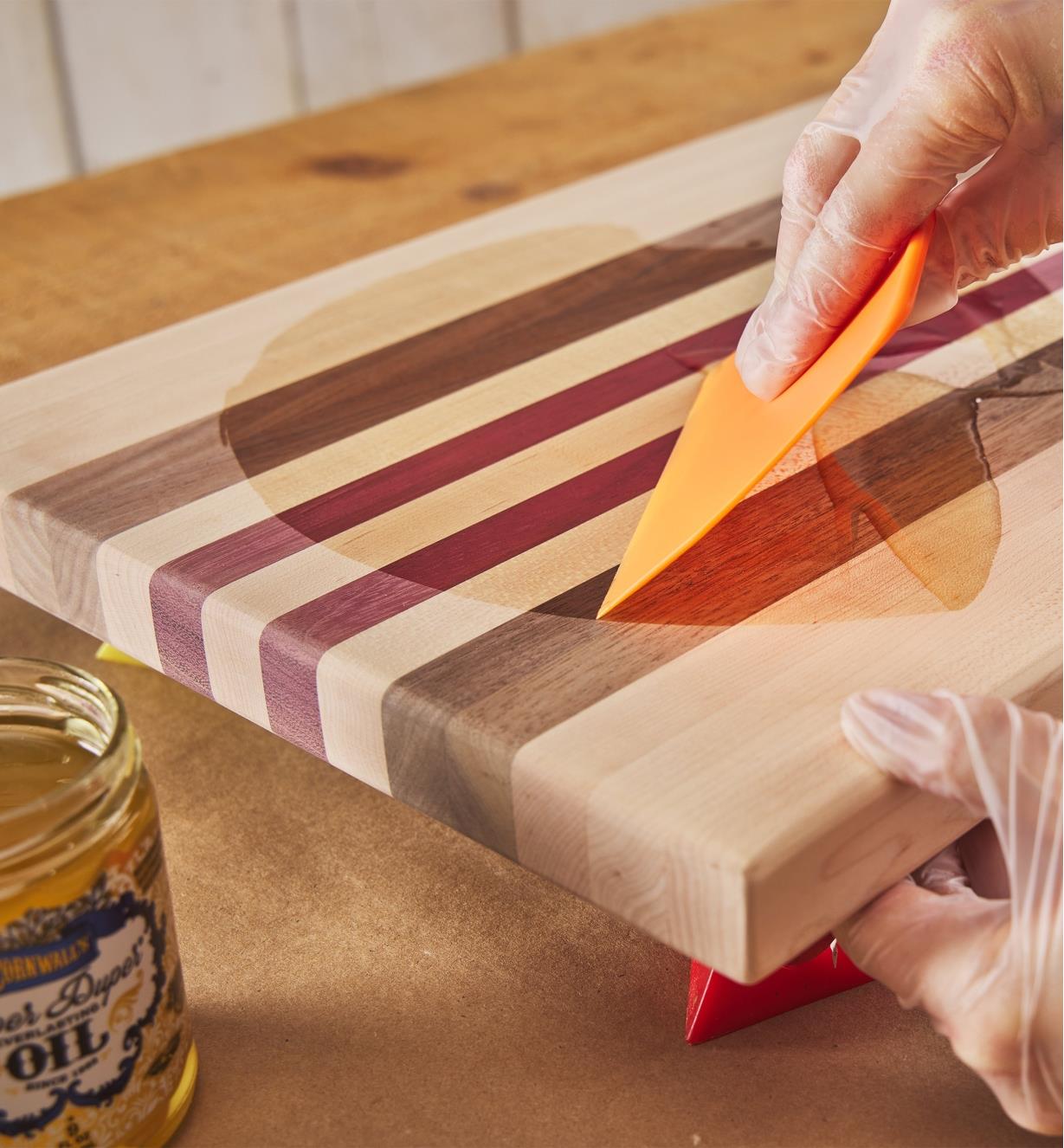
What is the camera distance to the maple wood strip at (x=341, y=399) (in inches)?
33.9

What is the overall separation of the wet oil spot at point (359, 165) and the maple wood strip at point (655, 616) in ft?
2.61

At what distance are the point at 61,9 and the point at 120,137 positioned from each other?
0.26 meters

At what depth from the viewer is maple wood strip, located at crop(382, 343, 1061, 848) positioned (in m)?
0.67

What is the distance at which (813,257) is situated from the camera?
0.81 m

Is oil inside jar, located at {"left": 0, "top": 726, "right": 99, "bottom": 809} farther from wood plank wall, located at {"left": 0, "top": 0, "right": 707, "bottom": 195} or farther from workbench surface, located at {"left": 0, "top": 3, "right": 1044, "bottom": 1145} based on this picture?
wood plank wall, located at {"left": 0, "top": 0, "right": 707, "bottom": 195}

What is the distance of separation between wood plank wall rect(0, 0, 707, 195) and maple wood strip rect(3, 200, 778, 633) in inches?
66.6

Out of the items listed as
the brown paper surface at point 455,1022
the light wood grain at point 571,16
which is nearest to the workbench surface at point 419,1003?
the brown paper surface at point 455,1022

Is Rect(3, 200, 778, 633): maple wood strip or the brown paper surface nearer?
the brown paper surface

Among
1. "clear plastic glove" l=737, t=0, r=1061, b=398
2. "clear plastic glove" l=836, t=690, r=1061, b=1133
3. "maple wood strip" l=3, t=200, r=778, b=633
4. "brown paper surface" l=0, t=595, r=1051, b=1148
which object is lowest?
"brown paper surface" l=0, t=595, r=1051, b=1148

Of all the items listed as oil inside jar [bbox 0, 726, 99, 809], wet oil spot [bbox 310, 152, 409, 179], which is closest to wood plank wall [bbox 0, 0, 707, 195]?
wet oil spot [bbox 310, 152, 409, 179]

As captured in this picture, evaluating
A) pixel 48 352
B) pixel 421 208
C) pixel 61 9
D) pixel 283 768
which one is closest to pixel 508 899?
pixel 283 768

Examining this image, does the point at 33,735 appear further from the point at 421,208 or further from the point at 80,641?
the point at 421,208

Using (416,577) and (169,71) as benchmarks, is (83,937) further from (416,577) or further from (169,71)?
(169,71)

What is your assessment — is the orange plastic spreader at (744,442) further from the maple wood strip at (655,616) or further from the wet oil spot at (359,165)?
the wet oil spot at (359,165)
